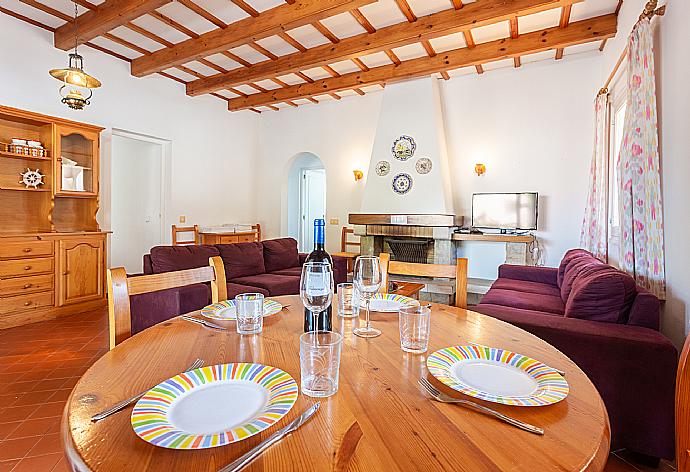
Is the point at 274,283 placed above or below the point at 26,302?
above

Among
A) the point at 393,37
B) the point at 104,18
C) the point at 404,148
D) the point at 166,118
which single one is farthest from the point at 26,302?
the point at 404,148

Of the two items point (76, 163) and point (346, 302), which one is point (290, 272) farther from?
point (346, 302)

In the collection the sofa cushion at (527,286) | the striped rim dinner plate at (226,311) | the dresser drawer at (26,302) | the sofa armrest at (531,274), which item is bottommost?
the dresser drawer at (26,302)

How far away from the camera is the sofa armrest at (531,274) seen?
143 inches

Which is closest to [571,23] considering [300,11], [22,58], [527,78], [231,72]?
[527,78]

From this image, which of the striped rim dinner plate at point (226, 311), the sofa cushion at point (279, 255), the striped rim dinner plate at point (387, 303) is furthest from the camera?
the sofa cushion at point (279, 255)

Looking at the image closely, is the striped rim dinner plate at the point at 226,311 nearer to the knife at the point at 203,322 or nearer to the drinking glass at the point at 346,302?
the knife at the point at 203,322

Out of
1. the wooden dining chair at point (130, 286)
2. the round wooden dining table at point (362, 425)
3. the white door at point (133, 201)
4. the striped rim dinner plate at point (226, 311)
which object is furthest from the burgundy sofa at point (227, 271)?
the white door at point (133, 201)

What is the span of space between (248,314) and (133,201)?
5.68 metres

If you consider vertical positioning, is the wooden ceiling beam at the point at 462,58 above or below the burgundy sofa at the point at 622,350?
above

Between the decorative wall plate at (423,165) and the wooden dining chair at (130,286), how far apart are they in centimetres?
Answer: 419

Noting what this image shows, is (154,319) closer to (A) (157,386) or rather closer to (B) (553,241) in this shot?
(A) (157,386)

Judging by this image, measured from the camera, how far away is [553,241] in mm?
4773

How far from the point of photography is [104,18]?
350 centimetres
